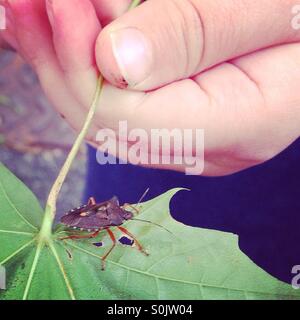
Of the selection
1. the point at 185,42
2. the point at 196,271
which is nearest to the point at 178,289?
the point at 196,271

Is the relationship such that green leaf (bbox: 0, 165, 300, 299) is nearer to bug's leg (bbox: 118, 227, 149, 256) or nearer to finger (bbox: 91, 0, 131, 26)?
bug's leg (bbox: 118, 227, 149, 256)

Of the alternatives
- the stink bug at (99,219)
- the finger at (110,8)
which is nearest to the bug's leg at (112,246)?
the stink bug at (99,219)

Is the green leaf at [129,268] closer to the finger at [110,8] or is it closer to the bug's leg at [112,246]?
the bug's leg at [112,246]

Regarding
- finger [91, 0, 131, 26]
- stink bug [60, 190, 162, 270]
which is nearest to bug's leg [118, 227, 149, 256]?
stink bug [60, 190, 162, 270]

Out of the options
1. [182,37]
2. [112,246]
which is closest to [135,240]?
[112,246]

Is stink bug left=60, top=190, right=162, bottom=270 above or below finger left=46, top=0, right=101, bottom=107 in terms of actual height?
below

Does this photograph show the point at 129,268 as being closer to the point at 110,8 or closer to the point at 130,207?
the point at 130,207
